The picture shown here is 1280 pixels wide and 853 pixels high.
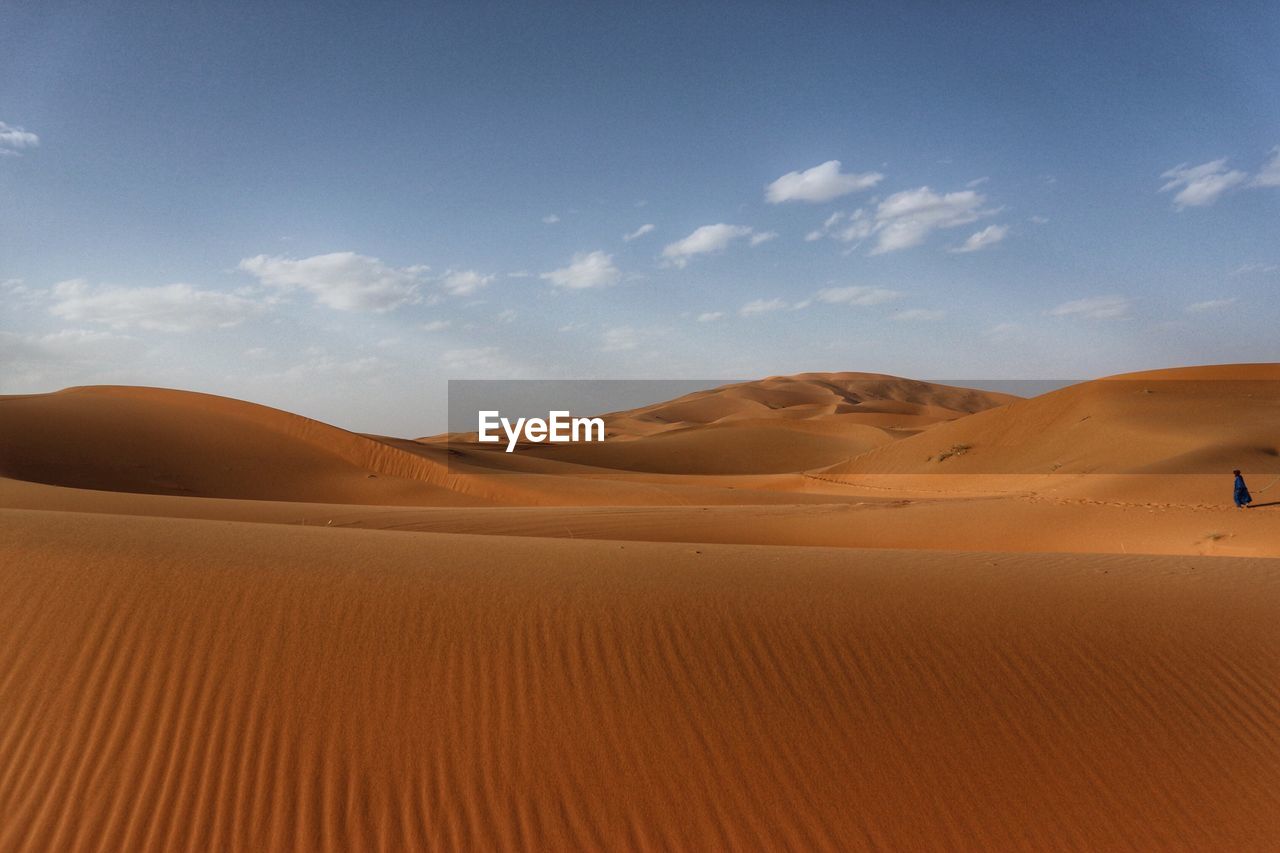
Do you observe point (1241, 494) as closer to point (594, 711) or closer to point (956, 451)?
point (594, 711)

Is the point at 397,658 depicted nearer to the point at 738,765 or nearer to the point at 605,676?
the point at 605,676

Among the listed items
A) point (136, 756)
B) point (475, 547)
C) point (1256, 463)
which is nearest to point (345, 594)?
point (136, 756)

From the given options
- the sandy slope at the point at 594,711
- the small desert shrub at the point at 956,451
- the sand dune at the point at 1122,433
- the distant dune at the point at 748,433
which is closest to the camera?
the sandy slope at the point at 594,711

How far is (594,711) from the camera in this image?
4715 mm

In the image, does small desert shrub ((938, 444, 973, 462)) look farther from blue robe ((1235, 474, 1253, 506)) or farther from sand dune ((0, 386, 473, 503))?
sand dune ((0, 386, 473, 503))

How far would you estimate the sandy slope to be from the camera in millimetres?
4051

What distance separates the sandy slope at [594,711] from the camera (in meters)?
4.05

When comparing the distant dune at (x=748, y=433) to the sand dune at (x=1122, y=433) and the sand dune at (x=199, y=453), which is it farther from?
the sand dune at (x=199, y=453)

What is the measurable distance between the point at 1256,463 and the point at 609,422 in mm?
72729

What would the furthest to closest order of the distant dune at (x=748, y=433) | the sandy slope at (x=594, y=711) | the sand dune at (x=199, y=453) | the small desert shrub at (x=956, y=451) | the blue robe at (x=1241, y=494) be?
the distant dune at (x=748, y=433)
the small desert shrub at (x=956, y=451)
the sand dune at (x=199, y=453)
the blue robe at (x=1241, y=494)
the sandy slope at (x=594, y=711)

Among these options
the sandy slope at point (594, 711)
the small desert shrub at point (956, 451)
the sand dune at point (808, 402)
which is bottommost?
the sandy slope at point (594, 711)

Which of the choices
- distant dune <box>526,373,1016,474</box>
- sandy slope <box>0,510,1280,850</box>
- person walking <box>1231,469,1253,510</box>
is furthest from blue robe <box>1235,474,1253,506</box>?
distant dune <box>526,373,1016,474</box>

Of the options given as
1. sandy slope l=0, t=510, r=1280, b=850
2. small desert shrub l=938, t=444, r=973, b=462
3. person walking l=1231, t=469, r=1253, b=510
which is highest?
small desert shrub l=938, t=444, r=973, b=462

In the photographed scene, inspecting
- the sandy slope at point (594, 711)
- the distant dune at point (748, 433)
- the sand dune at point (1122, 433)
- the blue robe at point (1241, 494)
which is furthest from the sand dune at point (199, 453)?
the distant dune at point (748, 433)
